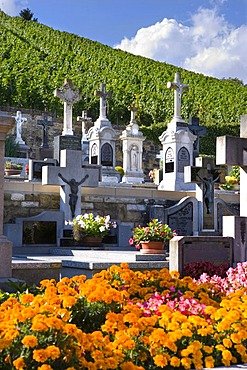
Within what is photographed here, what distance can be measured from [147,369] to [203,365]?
1.25 ft

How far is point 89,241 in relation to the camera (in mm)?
12602

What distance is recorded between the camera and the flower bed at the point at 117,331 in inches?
138

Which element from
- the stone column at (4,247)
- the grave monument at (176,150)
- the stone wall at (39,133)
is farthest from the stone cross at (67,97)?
the stone wall at (39,133)

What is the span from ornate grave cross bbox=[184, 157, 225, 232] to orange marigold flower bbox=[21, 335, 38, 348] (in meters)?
11.5

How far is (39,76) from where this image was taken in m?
38.1

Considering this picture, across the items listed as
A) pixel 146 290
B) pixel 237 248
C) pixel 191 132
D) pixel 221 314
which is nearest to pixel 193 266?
pixel 237 248

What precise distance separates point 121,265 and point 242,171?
359cm

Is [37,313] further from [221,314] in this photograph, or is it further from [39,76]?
[39,76]

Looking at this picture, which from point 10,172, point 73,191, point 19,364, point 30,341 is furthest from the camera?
point 10,172

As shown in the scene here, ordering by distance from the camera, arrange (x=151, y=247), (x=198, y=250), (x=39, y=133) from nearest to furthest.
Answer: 1. (x=198, y=250)
2. (x=151, y=247)
3. (x=39, y=133)

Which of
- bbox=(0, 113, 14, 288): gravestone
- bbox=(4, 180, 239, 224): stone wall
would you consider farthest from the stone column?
bbox=(4, 180, 239, 224): stone wall

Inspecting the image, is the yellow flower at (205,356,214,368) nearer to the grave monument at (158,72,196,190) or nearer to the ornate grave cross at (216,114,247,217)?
the ornate grave cross at (216,114,247,217)

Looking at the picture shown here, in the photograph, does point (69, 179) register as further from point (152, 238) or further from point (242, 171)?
point (242, 171)

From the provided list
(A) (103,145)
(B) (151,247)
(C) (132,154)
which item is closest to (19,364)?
(B) (151,247)
